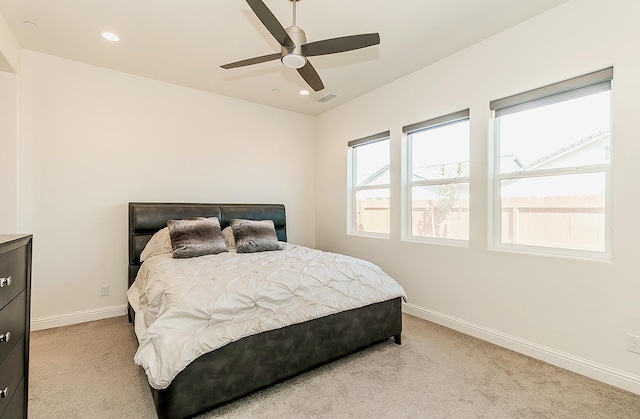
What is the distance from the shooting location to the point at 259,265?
2.52 m

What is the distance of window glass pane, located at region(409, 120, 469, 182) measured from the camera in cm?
314

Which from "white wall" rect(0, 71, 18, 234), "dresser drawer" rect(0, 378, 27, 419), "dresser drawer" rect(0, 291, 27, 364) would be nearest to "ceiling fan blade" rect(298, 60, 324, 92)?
"dresser drawer" rect(0, 291, 27, 364)

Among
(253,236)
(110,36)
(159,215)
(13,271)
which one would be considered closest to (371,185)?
(253,236)

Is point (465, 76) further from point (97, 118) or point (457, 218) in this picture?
point (97, 118)

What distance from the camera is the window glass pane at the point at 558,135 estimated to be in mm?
2256

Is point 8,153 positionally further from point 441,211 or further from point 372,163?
point 441,211

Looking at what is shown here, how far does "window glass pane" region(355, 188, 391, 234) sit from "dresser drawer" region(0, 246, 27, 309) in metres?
3.35

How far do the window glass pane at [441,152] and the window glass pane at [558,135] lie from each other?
0.38m

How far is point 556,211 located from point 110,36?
4.23 meters

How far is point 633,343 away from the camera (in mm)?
2008

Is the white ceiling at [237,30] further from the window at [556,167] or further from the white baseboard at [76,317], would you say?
the white baseboard at [76,317]

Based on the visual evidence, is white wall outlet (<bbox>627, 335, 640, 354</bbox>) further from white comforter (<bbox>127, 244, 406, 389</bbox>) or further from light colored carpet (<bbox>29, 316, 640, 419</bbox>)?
white comforter (<bbox>127, 244, 406, 389</bbox>)

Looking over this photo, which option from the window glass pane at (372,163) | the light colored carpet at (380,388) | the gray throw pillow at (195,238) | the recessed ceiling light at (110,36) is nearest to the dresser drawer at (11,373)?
the light colored carpet at (380,388)

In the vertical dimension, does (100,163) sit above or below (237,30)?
below
